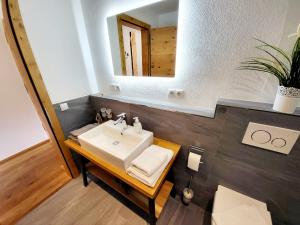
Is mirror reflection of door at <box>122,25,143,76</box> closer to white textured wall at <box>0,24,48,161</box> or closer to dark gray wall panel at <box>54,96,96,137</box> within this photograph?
dark gray wall panel at <box>54,96,96,137</box>

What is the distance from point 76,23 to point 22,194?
7.07 feet

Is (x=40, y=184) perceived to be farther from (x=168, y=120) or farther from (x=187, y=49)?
(x=187, y=49)

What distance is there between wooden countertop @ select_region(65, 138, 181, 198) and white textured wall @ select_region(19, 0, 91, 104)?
655 millimetres

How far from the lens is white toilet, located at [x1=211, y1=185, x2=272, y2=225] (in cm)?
85

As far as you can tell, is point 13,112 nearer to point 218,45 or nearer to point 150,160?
point 150,160

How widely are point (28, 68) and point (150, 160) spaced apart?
1.36m

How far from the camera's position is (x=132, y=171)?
3.03 feet

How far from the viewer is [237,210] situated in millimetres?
914

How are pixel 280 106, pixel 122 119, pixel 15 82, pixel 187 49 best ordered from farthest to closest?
pixel 15 82 → pixel 122 119 → pixel 187 49 → pixel 280 106

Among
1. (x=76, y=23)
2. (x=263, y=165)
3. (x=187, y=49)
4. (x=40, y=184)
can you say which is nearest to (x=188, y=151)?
(x=263, y=165)

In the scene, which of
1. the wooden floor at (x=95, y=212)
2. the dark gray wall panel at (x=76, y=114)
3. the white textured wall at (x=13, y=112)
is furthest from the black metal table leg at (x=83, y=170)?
the white textured wall at (x=13, y=112)

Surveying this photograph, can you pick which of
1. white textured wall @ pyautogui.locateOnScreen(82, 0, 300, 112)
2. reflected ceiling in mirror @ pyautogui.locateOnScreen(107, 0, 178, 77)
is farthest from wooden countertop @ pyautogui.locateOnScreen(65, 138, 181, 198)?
reflected ceiling in mirror @ pyautogui.locateOnScreen(107, 0, 178, 77)

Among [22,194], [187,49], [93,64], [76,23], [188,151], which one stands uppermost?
[76,23]

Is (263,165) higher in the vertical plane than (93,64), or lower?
lower
